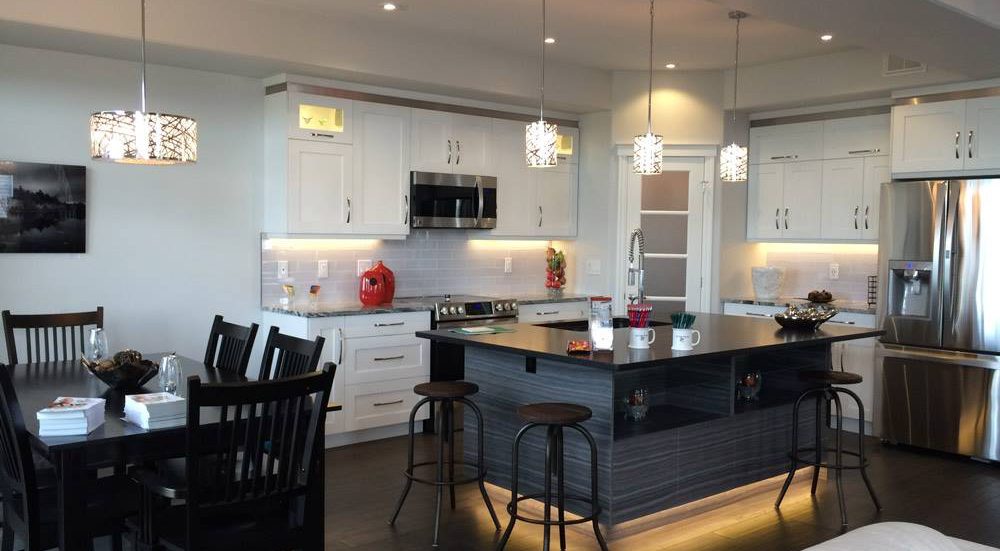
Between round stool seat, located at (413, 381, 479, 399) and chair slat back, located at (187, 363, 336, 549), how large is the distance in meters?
1.13

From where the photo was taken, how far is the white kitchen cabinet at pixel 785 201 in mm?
6945

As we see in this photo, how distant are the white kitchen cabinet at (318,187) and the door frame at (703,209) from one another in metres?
2.45

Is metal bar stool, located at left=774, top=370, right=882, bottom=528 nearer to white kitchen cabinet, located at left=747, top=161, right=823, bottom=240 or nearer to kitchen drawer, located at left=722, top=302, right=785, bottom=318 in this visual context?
Result: kitchen drawer, located at left=722, top=302, right=785, bottom=318

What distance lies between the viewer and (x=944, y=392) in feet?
18.8

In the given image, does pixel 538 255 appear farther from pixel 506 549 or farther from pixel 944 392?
pixel 506 549

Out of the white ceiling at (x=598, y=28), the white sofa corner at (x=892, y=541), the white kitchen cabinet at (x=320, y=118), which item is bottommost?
the white sofa corner at (x=892, y=541)

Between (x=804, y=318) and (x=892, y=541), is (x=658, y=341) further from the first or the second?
(x=892, y=541)

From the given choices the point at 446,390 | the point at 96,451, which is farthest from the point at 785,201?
the point at 96,451

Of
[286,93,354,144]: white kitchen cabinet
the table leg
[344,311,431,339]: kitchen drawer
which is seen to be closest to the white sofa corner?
the table leg

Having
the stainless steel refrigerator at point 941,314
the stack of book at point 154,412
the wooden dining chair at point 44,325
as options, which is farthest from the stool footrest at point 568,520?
the stainless steel refrigerator at point 941,314

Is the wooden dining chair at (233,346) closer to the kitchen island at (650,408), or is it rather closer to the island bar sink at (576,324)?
the kitchen island at (650,408)

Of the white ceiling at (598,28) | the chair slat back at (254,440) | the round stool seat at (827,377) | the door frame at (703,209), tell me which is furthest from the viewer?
the door frame at (703,209)

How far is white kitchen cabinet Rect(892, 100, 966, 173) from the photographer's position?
588 centimetres

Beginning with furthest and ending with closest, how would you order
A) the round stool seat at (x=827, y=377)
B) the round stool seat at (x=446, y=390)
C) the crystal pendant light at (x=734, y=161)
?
1. the crystal pendant light at (x=734, y=161)
2. the round stool seat at (x=827, y=377)
3. the round stool seat at (x=446, y=390)
